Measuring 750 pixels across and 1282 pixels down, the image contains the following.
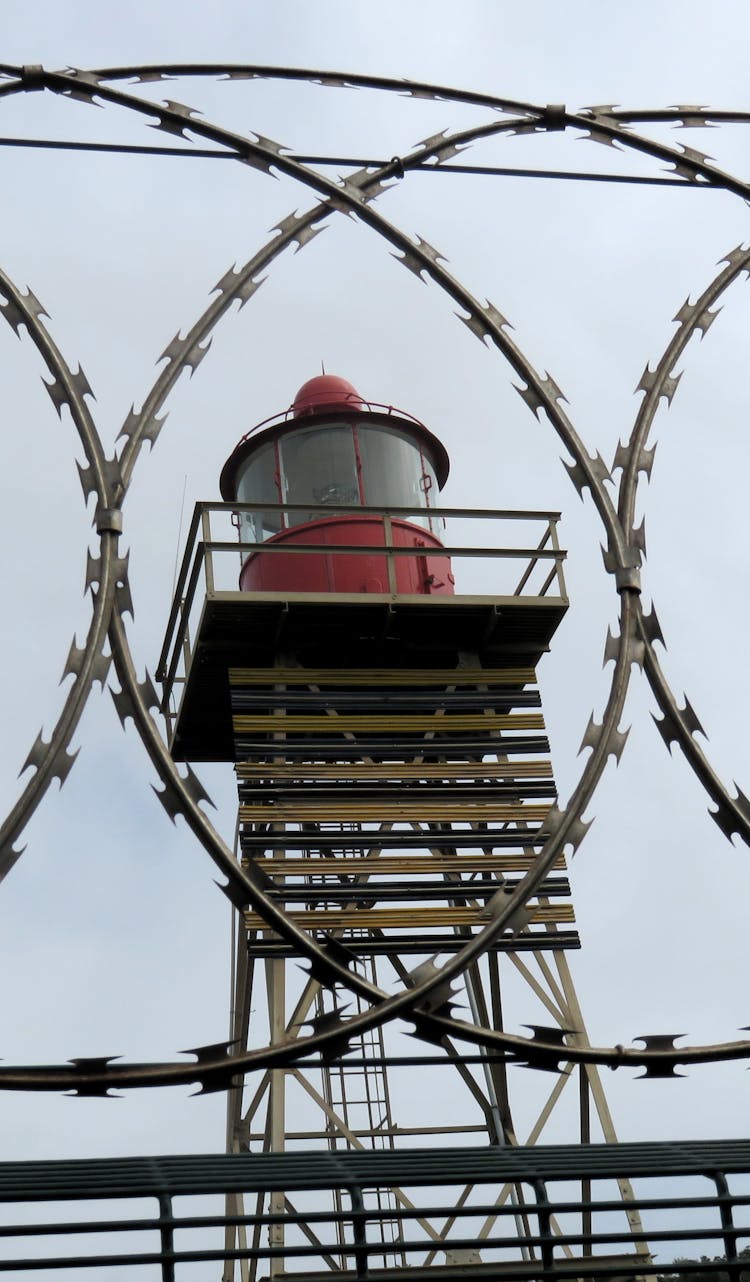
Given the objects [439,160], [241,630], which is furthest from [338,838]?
[439,160]

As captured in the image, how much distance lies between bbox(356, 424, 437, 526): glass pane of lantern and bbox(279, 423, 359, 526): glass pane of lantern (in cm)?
14

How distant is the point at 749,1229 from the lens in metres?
6.50

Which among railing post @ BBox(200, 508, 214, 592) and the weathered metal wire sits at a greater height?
railing post @ BBox(200, 508, 214, 592)

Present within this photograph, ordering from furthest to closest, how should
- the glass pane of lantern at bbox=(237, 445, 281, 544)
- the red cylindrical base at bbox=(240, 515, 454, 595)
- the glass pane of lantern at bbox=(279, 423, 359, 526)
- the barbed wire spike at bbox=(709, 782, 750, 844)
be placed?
the glass pane of lantern at bbox=(279, 423, 359, 526) → the glass pane of lantern at bbox=(237, 445, 281, 544) → the red cylindrical base at bbox=(240, 515, 454, 595) → the barbed wire spike at bbox=(709, 782, 750, 844)

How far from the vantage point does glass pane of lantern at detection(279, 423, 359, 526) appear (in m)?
16.6

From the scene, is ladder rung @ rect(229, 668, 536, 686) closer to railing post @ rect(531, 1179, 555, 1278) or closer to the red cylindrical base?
the red cylindrical base

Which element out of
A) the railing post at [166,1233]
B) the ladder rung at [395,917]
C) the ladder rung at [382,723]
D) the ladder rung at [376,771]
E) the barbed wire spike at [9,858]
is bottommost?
the railing post at [166,1233]

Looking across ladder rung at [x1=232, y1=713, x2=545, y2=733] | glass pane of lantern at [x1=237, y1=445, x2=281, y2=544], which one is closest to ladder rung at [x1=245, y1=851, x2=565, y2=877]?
ladder rung at [x1=232, y1=713, x2=545, y2=733]

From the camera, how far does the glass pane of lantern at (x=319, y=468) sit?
16578 mm

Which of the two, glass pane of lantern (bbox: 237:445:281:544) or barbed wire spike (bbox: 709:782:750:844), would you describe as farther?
glass pane of lantern (bbox: 237:445:281:544)

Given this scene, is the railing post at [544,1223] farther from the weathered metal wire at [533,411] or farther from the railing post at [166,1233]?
the railing post at [166,1233]

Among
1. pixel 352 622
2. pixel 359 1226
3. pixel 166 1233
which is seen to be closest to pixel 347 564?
pixel 352 622

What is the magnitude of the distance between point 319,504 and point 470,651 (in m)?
1.93

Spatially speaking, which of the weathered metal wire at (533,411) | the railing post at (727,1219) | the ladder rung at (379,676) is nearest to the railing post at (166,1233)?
the weathered metal wire at (533,411)
